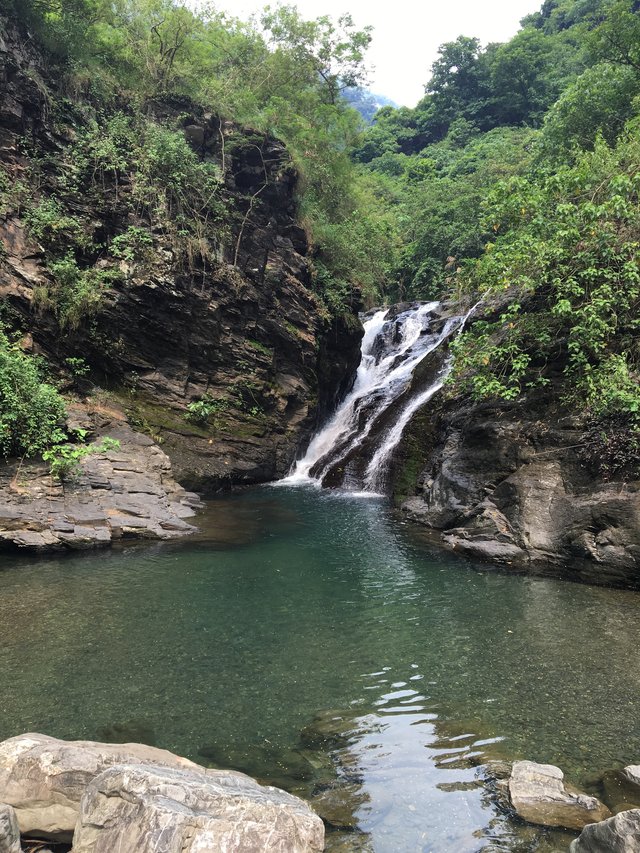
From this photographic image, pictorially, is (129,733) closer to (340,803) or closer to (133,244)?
(340,803)

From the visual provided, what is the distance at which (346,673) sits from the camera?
544 centimetres

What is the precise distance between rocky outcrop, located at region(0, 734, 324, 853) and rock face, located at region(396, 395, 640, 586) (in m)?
7.18

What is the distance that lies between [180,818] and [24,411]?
33.5ft

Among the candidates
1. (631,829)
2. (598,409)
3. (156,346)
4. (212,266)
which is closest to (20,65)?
(212,266)

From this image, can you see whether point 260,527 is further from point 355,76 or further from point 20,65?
point 355,76

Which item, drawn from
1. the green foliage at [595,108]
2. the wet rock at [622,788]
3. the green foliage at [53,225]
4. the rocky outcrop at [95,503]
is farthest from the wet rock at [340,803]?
the green foliage at [595,108]

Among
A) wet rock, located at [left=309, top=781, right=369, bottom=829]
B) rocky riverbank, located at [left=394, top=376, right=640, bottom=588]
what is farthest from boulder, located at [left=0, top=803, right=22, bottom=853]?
rocky riverbank, located at [left=394, top=376, right=640, bottom=588]

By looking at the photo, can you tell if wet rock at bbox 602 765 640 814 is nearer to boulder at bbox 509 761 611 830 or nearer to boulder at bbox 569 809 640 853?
boulder at bbox 509 761 611 830

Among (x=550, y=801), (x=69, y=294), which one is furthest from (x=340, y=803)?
(x=69, y=294)

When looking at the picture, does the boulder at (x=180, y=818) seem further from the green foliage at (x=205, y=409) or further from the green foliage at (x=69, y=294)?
the green foliage at (x=205, y=409)

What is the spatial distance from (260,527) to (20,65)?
15195 millimetres

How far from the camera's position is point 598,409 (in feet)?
30.0

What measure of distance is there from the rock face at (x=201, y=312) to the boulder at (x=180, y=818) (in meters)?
12.2

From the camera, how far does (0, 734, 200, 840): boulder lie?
2834mm
